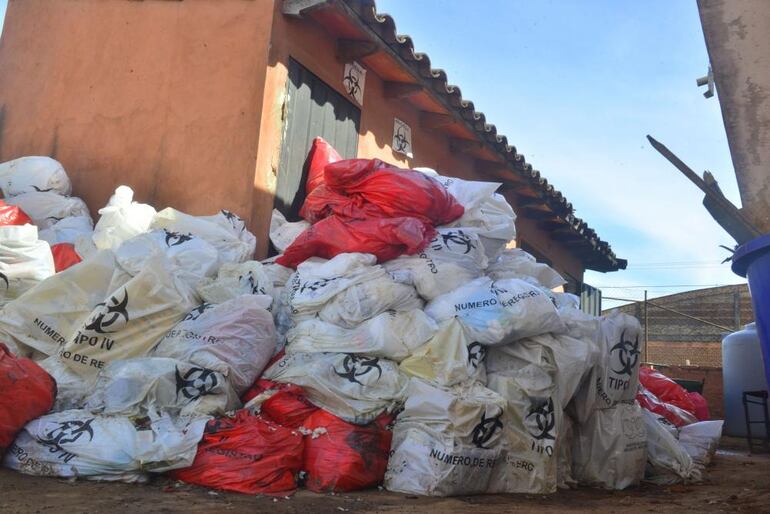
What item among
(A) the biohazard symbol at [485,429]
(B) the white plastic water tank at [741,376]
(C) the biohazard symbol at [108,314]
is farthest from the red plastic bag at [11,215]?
(B) the white plastic water tank at [741,376]

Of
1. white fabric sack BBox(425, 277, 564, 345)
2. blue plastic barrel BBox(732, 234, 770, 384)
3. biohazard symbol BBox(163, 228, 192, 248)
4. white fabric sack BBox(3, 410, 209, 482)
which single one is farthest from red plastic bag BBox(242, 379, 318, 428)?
blue plastic barrel BBox(732, 234, 770, 384)

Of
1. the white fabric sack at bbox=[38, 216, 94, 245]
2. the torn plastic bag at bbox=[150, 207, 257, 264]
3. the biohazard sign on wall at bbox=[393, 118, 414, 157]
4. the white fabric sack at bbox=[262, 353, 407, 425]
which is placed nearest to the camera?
the white fabric sack at bbox=[262, 353, 407, 425]

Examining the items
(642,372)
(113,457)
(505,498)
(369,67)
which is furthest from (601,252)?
(113,457)

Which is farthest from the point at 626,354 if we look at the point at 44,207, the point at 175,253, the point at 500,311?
the point at 44,207

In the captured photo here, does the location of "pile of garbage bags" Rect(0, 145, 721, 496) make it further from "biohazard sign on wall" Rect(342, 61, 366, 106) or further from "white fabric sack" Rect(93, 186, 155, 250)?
"biohazard sign on wall" Rect(342, 61, 366, 106)

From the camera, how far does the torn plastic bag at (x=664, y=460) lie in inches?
144

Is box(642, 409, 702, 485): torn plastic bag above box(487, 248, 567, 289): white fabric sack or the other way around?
the other way around

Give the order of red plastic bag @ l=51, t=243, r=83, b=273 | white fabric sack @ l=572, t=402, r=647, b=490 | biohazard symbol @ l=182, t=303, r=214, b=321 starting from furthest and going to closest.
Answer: red plastic bag @ l=51, t=243, r=83, b=273
white fabric sack @ l=572, t=402, r=647, b=490
biohazard symbol @ l=182, t=303, r=214, b=321

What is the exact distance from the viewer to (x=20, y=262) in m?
3.64

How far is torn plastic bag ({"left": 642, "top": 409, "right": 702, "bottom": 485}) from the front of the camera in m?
3.65

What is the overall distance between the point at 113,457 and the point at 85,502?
0.32m

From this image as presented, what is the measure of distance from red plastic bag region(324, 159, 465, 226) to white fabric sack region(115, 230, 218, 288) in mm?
853

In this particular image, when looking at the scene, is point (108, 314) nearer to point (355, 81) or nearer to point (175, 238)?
point (175, 238)

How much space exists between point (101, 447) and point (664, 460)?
113 inches
